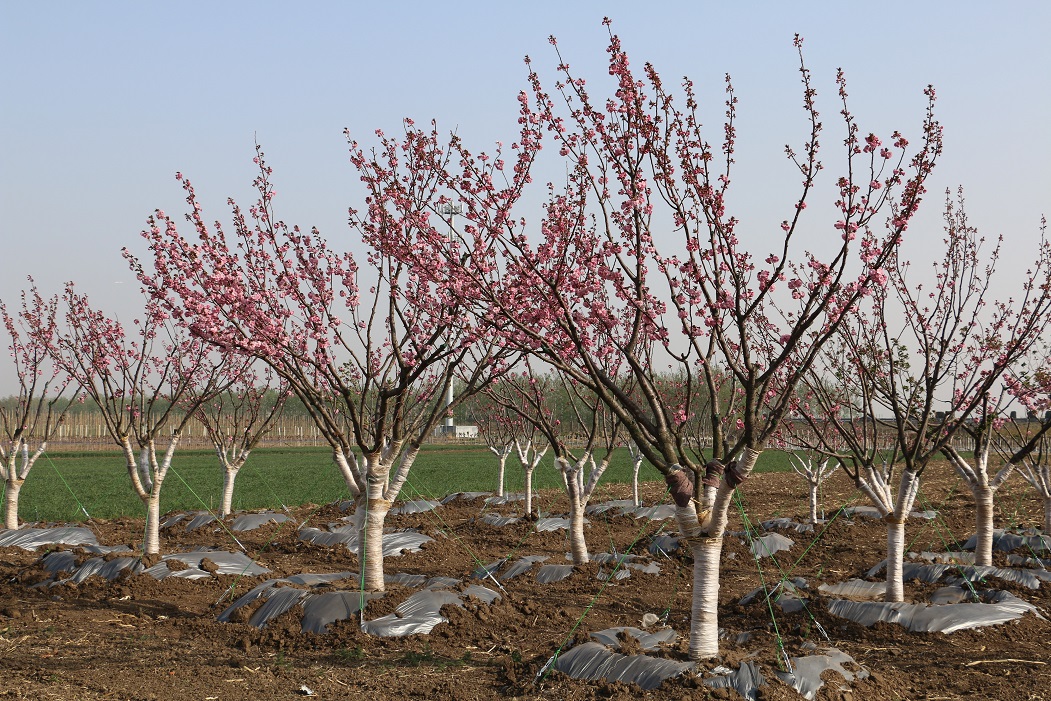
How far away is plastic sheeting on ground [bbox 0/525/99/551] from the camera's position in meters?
13.7

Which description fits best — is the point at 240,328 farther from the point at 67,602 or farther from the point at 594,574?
the point at 594,574

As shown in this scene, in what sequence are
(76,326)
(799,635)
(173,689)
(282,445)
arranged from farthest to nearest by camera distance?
(282,445) → (76,326) → (799,635) → (173,689)

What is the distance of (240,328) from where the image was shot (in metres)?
8.03

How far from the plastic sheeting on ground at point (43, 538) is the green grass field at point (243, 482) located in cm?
196

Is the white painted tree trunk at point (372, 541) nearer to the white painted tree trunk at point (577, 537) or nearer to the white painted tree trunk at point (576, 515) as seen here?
the white painted tree trunk at point (576, 515)

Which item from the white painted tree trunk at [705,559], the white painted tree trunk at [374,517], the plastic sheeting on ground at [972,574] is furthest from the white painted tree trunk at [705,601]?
the plastic sheeting on ground at [972,574]

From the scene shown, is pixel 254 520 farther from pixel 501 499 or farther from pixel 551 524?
pixel 501 499

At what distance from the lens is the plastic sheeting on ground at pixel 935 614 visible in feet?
25.2

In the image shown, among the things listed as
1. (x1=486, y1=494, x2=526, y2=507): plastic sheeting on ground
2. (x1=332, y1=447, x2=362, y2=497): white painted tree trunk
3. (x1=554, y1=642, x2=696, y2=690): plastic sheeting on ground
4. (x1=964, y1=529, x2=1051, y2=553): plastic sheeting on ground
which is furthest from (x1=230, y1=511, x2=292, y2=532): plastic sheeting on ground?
(x1=964, y1=529, x2=1051, y2=553): plastic sheeting on ground

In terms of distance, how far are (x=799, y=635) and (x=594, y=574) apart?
3360 millimetres

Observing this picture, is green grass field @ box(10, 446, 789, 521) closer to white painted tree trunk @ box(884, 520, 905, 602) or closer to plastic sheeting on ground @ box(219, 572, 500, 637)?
plastic sheeting on ground @ box(219, 572, 500, 637)

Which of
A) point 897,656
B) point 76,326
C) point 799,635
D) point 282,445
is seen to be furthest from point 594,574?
point 282,445

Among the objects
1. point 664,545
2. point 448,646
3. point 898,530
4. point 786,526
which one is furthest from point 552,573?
point 786,526

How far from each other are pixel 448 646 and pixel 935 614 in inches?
176
